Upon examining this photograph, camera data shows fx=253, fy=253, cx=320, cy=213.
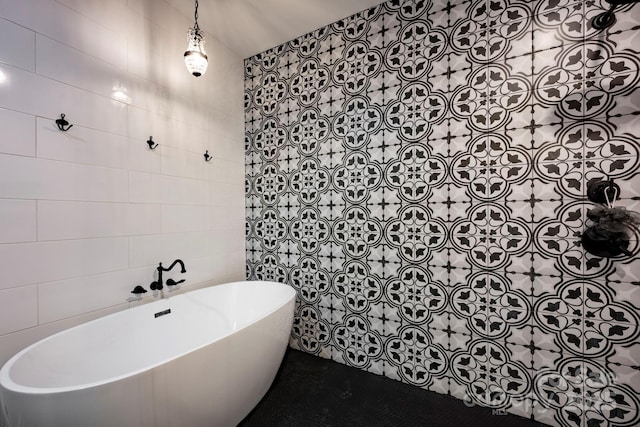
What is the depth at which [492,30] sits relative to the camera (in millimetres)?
1500

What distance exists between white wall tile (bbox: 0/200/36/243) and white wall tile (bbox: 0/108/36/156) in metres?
0.24

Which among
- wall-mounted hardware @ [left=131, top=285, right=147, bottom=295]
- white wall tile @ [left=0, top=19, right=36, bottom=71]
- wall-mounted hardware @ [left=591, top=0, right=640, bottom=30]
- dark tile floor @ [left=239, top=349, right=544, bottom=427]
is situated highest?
wall-mounted hardware @ [left=591, top=0, right=640, bottom=30]

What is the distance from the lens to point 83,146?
1407 millimetres

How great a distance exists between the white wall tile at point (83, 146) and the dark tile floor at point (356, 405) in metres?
1.71

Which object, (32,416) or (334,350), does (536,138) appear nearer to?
(334,350)

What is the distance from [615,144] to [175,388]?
231 cm

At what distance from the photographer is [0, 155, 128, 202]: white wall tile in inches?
46.3

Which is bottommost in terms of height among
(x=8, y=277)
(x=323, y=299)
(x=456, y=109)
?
(x=323, y=299)

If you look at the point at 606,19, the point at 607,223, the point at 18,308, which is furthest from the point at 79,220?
the point at 606,19

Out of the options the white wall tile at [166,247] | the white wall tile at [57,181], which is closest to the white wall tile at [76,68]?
the white wall tile at [57,181]

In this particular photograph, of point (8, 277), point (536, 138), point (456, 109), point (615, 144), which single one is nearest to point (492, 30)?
point (456, 109)

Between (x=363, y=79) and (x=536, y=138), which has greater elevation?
(x=363, y=79)

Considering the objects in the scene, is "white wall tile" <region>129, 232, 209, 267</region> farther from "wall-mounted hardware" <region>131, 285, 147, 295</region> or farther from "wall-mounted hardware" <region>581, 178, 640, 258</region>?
"wall-mounted hardware" <region>581, 178, 640, 258</region>

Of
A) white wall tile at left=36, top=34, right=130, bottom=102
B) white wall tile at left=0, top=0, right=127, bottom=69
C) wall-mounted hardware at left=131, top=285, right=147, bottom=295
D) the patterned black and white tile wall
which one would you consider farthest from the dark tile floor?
white wall tile at left=0, top=0, right=127, bottom=69
